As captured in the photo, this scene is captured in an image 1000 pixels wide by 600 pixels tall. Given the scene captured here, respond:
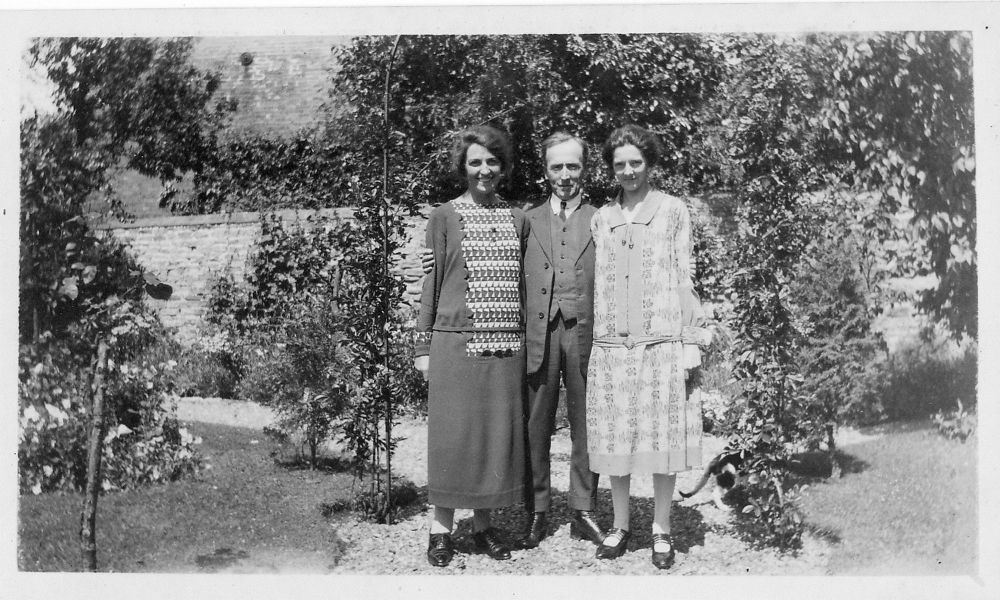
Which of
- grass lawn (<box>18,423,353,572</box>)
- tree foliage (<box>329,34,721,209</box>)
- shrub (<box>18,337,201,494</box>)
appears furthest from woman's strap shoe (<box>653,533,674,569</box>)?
shrub (<box>18,337,201,494</box>)

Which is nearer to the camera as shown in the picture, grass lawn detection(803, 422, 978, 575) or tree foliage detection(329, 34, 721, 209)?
grass lawn detection(803, 422, 978, 575)

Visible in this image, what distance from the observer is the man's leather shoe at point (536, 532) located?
422 centimetres

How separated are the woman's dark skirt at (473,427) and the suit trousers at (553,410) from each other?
16 cm

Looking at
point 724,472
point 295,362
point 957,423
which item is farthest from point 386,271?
point 957,423

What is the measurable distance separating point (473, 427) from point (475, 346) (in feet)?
1.30

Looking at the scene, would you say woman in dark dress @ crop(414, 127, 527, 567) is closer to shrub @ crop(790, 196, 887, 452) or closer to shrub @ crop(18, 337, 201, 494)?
shrub @ crop(18, 337, 201, 494)

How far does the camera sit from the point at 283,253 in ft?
17.7

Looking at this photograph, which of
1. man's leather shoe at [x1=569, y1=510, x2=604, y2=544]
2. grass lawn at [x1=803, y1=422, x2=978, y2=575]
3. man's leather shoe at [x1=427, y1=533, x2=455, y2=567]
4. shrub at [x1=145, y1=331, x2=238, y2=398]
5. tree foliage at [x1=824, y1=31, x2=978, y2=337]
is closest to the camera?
man's leather shoe at [x1=427, y1=533, x2=455, y2=567]

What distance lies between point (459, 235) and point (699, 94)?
2.30 metres

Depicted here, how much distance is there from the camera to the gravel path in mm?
4085

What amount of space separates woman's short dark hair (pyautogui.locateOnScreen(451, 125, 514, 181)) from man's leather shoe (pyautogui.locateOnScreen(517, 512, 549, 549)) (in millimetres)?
1813

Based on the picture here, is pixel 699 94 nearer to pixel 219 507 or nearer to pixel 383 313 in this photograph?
pixel 383 313

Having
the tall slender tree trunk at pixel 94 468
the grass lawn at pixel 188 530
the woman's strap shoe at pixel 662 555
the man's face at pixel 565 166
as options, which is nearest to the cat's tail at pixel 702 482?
the woman's strap shoe at pixel 662 555

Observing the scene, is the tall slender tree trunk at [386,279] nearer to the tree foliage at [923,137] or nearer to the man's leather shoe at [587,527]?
the man's leather shoe at [587,527]
